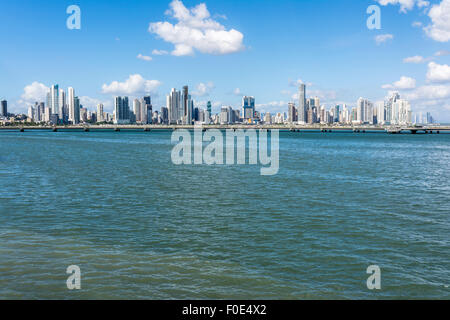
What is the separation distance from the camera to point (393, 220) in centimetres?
Result: 2222

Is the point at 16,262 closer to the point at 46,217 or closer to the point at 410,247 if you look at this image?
the point at 46,217

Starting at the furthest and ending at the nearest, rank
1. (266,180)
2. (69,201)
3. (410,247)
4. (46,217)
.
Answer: (266,180) → (69,201) → (46,217) → (410,247)

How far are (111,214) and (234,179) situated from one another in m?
18.6
